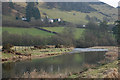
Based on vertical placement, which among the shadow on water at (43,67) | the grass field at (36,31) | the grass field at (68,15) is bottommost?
the shadow on water at (43,67)

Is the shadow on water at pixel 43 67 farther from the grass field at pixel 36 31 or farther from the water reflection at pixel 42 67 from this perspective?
the grass field at pixel 36 31

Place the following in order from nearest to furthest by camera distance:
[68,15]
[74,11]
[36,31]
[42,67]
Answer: [42,67], [36,31], [68,15], [74,11]

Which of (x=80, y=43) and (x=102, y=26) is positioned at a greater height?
(x=102, y=26)

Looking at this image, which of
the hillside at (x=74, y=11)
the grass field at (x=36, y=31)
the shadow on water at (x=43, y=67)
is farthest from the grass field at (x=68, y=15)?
the shadow on water at (x=43, y=67)

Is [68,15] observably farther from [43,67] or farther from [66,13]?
[43,67]

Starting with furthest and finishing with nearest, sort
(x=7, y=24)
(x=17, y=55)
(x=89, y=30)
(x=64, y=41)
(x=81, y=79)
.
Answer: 1. (x=89, y=30)
2. (x=7, y=24)
3. (x=64, y=41)
4. (x=17, y=55)
5. (x=81, y=79)

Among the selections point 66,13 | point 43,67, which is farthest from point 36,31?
point 66,13

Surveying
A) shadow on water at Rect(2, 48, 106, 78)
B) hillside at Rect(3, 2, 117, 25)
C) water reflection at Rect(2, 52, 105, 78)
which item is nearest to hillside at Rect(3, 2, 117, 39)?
hillside at Rect(3, 2, 117, 25)

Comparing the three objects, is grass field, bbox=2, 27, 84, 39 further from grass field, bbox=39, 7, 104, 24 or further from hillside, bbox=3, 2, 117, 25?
hillside, bbox=3, 2, 117, 25

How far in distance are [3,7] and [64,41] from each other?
169ft

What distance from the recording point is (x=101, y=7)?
19650 centimetres

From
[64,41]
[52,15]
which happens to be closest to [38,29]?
[64,41]

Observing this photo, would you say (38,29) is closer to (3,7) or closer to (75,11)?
(3,7)

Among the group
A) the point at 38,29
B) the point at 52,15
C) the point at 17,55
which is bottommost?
the point at 17,55
